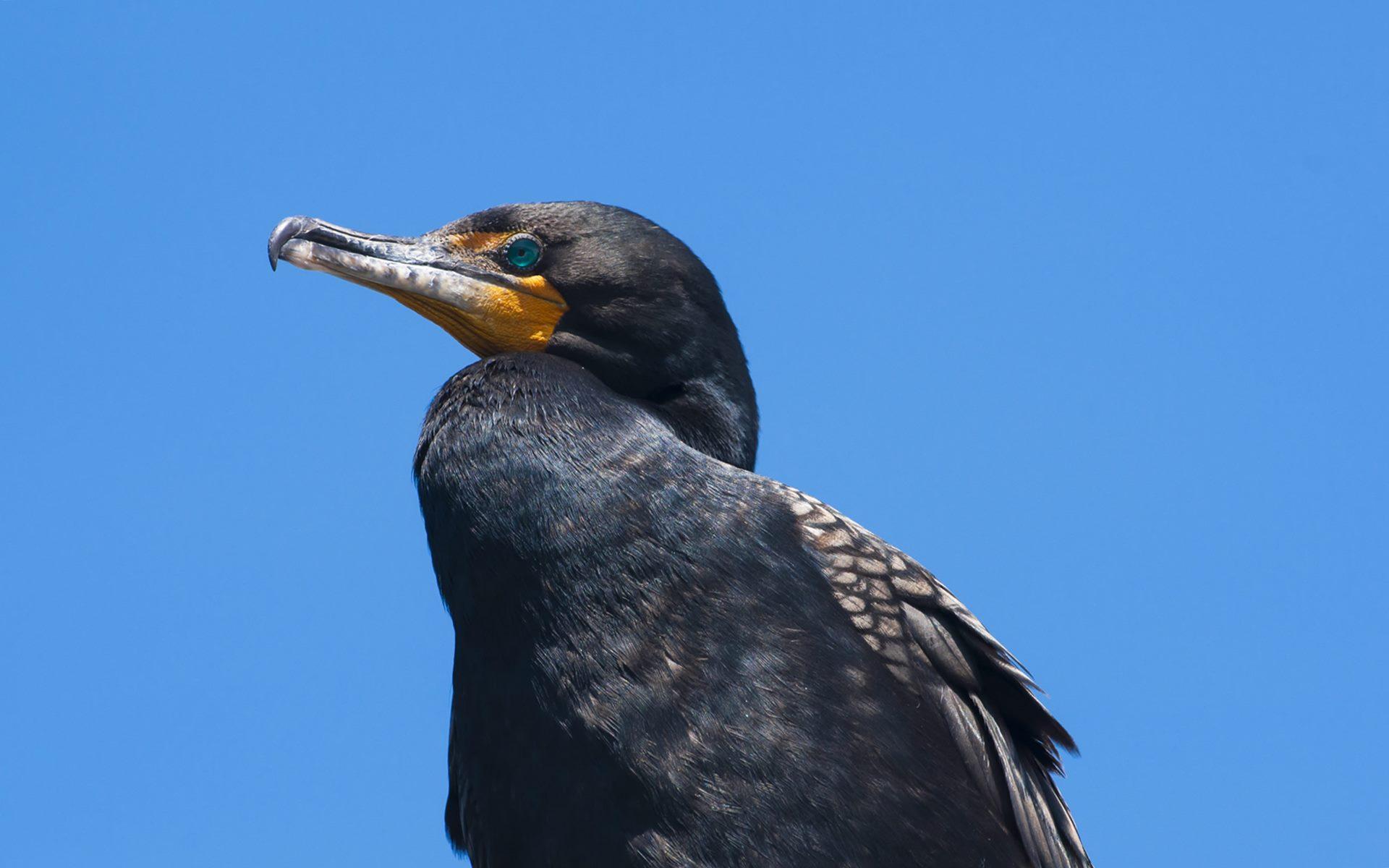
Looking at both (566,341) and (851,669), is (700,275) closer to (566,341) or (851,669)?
(566,341)

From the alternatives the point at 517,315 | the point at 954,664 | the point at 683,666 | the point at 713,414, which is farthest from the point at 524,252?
the point at 954,664

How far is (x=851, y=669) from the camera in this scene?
5215mm

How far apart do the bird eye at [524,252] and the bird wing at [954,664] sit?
1443 millimetres

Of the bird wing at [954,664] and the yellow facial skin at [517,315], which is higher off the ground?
the yellow facial skin at [517,315]

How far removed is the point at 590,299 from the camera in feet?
19.9

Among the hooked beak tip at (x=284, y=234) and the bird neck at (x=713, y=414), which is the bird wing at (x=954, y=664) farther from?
the hooked beak tip at (x=284, y=234)

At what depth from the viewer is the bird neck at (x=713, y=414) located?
5961 mm

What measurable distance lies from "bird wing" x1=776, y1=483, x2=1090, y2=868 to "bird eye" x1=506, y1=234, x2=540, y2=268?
1.44m

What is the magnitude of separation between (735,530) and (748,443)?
0.97 metres

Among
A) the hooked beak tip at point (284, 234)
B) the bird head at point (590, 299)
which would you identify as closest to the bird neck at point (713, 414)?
the bird head at point (590, 299)

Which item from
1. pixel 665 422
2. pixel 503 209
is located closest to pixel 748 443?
pixel 665 422

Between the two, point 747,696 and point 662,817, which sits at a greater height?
point 747,696

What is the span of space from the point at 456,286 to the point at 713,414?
1115mm

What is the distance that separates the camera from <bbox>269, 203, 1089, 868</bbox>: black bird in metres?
4.96
